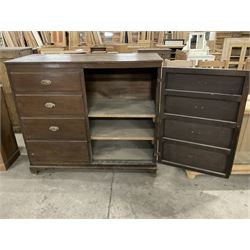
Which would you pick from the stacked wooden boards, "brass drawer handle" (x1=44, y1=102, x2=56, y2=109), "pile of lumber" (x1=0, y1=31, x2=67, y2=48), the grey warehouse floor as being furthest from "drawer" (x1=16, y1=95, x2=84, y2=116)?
"pile of lumber" (x1=0, y1=31, x2=67, y2=48)

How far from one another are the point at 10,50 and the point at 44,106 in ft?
3.60

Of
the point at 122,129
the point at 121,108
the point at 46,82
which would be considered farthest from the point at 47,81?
the point at 122,129

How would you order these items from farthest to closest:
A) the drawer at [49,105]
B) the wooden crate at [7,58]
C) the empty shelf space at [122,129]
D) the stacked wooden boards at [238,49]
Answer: the stacked wooden boards at [238,49], the wooden crate at [7,58], the empty shelf space at [122,129], the drawer at [49,105]

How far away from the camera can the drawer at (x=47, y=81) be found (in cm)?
159

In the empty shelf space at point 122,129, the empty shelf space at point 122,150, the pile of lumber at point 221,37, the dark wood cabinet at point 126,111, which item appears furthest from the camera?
the pile of lumber at point 221,37

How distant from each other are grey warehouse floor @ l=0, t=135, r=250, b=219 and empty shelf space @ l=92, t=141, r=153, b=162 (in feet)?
0.60

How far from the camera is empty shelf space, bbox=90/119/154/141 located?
1.87 meters

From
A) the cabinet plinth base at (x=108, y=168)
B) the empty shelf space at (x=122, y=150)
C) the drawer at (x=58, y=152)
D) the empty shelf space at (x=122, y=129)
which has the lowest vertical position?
the cabinet plinth base at (x=108, y=168)

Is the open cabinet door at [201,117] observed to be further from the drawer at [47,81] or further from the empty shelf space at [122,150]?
the drawer at [47,81]

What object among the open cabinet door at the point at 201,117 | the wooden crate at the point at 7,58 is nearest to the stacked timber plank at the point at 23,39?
the wooden crate at the point at 7,58

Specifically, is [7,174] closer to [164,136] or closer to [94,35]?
[164,136]

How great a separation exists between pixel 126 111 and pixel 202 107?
2.06 ft

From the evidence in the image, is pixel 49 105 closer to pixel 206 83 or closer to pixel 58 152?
pixel 58 152

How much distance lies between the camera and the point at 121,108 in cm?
191
